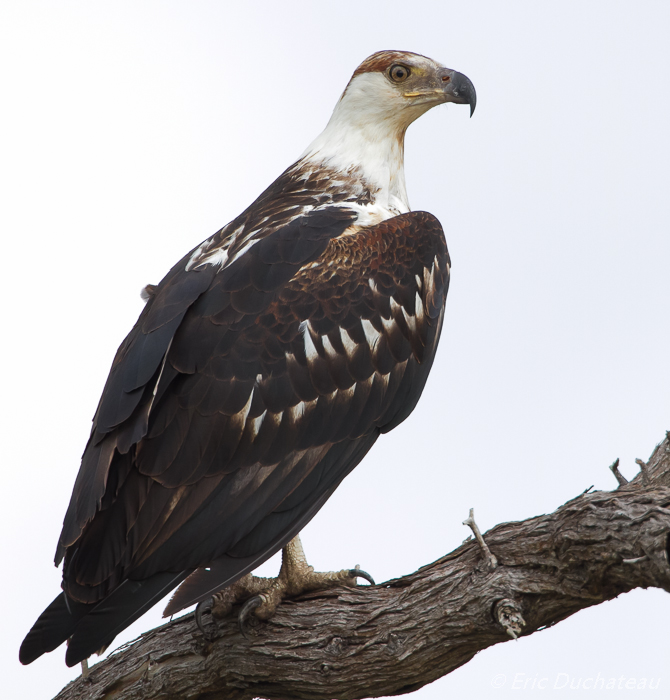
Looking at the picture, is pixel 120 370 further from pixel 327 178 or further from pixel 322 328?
pixel 327 178

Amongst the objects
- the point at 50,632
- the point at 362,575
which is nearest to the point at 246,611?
the point at 362,575

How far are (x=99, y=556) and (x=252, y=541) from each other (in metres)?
0.74

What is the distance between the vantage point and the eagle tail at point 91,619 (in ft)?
13.7

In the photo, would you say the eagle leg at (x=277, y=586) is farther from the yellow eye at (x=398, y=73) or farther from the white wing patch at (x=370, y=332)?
the yellow eye at (x=398, y=73)

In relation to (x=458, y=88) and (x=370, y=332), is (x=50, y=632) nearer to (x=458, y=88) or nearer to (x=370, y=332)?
(x=370, y=332)

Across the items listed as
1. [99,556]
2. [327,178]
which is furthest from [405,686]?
[327,178]

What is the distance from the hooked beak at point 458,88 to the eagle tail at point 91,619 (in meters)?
3.52

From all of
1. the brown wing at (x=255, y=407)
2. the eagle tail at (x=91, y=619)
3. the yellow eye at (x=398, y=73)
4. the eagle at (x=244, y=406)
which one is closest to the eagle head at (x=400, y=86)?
the yellow eye at (x=398, y=73)

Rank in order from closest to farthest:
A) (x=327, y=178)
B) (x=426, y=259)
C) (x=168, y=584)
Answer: (x=168, y=584) < (x=426, y=259) < (x=327, y=178)

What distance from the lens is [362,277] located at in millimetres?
4848

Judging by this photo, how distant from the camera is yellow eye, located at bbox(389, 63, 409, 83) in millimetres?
5906

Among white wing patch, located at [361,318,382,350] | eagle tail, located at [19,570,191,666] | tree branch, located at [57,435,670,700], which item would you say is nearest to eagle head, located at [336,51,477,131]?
white wing patch, located at [361,318,382,350]

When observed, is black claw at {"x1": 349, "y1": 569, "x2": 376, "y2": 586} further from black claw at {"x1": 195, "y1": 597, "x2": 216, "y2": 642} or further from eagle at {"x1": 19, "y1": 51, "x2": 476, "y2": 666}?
black claw at {"x1": 195, "y1": 597, "x2": 216, "y2": 642}

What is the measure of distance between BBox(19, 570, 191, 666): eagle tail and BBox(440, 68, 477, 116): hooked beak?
11.6ft
